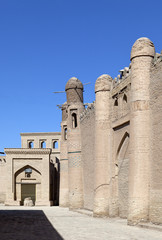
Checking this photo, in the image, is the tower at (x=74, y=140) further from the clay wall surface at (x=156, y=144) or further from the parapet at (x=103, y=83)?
the clay wall surface at (x=156, y=144)

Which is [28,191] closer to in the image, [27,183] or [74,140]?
[27,183]

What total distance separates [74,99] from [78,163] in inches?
172

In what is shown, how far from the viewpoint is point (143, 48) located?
15.4 m

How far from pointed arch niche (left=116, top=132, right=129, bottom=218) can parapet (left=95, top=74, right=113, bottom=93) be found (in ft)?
10.4

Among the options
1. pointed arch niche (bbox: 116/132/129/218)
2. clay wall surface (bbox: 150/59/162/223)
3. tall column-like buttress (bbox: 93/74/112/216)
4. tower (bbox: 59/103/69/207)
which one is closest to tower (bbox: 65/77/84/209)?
tower (bbox: 59/103/69/207)

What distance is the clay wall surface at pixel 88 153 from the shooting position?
75.7 ft

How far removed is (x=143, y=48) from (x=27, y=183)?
875 inches

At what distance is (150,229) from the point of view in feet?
44.1

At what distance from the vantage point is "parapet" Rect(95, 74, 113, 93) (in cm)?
2016

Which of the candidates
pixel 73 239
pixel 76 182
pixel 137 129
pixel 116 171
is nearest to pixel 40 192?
pixel 76 182

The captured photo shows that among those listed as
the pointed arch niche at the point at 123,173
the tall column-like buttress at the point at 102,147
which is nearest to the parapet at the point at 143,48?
the pointed arch niche at the point at 123,173

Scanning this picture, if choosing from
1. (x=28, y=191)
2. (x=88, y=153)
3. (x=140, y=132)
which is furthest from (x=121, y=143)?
(x=28, y=191)

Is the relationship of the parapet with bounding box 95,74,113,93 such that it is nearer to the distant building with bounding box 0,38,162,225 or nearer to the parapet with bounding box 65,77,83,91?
the distant building with bounding box 0,38,162,225

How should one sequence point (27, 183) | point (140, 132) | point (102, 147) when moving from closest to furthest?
point (140, 132)
point (102, 147)
point (27, 183)
